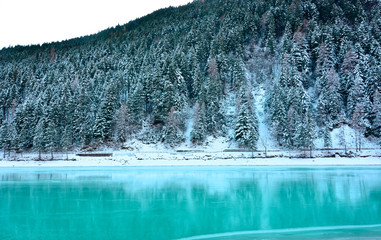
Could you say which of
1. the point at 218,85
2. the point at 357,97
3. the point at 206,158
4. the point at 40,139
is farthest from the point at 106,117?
the point at 357,97

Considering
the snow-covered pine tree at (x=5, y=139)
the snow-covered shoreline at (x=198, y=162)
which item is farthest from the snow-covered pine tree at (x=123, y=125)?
the snow-covered pine tree at (x=5, y=139)

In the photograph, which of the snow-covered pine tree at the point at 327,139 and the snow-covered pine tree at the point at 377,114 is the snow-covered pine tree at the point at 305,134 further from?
the snow-covered pine tree at the point at 377,114

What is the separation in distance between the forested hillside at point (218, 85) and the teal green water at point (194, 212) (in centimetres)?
2957

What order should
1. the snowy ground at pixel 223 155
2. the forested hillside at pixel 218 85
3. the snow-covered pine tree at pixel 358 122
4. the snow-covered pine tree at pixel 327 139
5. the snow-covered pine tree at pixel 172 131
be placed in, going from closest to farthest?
the snowy ground at pixel 223 155, the snow-covered pine tree at pixel 327 139, the snow-covered pine tree at pixel 358 122, the snow-covered pine tree at pixel 172 131, the forested hillside at pixel 218 85

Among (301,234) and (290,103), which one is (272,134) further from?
(301,234)

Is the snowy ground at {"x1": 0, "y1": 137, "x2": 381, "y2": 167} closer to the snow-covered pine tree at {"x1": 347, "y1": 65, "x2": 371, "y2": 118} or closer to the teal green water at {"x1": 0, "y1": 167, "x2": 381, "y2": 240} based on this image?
the snow-covered pine tree at {"x1": 347, "y1": 65, "x2": 371, "y2": 118}

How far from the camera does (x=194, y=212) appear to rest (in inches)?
575

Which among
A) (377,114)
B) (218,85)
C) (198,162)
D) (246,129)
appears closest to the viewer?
(198,162)

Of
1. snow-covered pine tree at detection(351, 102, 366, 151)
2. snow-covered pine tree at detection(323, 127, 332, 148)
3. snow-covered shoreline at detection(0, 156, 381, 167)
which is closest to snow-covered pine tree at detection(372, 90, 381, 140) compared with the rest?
snow-covered pine tree at detection(351, 102, 366, 151)

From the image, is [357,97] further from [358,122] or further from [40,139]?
[40,139]

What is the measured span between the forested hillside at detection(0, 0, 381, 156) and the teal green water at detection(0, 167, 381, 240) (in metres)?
29.6

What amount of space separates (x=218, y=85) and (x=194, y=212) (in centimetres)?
5183

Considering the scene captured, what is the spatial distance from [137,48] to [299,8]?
5987 centimetres

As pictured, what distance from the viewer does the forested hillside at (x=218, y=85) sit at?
177 ft
